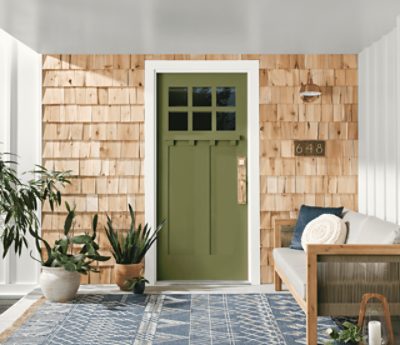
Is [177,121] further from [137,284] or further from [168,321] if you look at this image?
[168,321]

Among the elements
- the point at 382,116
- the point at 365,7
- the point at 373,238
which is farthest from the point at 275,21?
the point at 373,238

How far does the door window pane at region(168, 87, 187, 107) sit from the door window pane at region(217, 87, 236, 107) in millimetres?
357

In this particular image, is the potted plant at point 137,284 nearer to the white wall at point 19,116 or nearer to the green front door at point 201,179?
the green front door at point 201,179

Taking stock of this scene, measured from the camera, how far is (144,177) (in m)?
5.62

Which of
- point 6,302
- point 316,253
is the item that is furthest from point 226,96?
point 6,302

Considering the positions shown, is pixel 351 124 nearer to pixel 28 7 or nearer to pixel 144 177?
pixel 144 177

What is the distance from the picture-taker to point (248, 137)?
566cm

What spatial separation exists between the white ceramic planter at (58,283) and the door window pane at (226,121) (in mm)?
2093

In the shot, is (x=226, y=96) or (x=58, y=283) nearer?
(x=58, y=283)

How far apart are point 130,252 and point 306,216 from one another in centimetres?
173

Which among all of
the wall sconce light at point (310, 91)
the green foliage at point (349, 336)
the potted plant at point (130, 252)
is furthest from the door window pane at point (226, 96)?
the green foliage at point (349, 336)

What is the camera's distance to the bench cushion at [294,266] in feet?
12.2

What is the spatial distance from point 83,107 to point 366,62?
2.88 metres

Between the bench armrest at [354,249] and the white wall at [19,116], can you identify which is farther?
the white wall at [19,116]
